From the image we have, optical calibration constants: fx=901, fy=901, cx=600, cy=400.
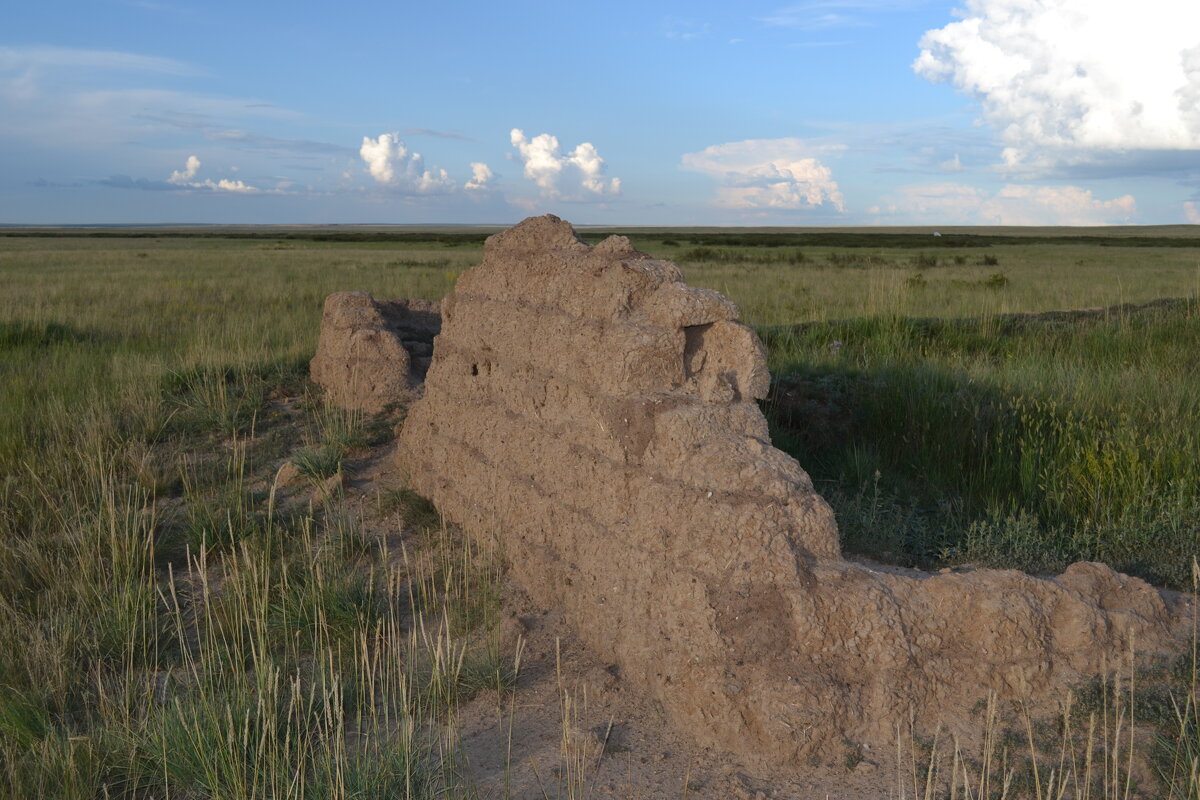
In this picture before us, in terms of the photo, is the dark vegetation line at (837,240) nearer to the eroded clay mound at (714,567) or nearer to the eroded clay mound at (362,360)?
the eroded clay mound at (362,360)

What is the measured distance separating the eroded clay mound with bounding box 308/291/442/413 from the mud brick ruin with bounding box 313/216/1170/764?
9.18 feet

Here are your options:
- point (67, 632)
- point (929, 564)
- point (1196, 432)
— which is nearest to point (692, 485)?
point (929, 564)

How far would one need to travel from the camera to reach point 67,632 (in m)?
4.01

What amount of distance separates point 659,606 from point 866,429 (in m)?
4.18

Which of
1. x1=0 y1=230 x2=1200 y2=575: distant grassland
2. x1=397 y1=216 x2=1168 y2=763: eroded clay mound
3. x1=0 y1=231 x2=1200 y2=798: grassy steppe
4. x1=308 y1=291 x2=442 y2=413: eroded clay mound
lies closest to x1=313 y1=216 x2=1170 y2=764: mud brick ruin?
x1=397 y1=216 x2=1168 y2=763: eroded clay mound

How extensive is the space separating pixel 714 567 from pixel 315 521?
3.05 meters

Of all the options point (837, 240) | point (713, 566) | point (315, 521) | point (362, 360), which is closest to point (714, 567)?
point (713, 566)

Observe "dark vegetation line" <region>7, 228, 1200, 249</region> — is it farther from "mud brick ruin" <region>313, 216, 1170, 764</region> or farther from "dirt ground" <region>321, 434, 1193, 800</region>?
"dirt ground" <region>321, 434, 1193, 800</region>

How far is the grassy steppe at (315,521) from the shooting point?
3164 mm

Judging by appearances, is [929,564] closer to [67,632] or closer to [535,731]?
[535,731]

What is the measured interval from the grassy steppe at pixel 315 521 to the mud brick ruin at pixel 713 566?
1.96 ft

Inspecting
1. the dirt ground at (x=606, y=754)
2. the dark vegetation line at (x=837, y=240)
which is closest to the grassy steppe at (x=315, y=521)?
the dirt ground at (x=606, y=754)

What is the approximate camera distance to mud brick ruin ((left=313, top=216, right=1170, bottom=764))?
315 cm

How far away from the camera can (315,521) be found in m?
5.48
